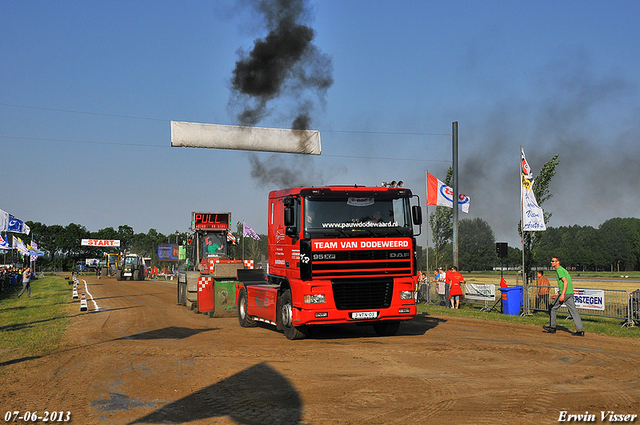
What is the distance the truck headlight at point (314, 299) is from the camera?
1205 centimetres

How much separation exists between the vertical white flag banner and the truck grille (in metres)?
9.34

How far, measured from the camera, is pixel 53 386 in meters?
8.00

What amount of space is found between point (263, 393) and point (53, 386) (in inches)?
122

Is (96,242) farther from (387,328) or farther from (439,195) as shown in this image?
(387,328)

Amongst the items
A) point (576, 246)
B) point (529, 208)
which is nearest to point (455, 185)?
point (529, 208)

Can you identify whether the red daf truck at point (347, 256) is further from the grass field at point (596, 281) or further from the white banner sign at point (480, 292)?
the grass field at point (596, 281)

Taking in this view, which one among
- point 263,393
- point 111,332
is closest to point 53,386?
point 263,393

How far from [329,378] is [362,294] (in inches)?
160

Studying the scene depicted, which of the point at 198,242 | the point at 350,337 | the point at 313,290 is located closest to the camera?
the point at 313,290

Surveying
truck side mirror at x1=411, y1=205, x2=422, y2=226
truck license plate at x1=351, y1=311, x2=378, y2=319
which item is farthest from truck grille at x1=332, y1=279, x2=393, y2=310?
truck side mirror at x1=411, y1=205, x2=422, y2=226

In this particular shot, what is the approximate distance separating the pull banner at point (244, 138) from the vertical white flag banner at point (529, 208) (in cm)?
758

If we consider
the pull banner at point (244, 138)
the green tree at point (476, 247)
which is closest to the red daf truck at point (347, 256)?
the pull banner at point (244, 138)

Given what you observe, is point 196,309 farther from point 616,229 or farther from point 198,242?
point 616,229

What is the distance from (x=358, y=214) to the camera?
12555mm
